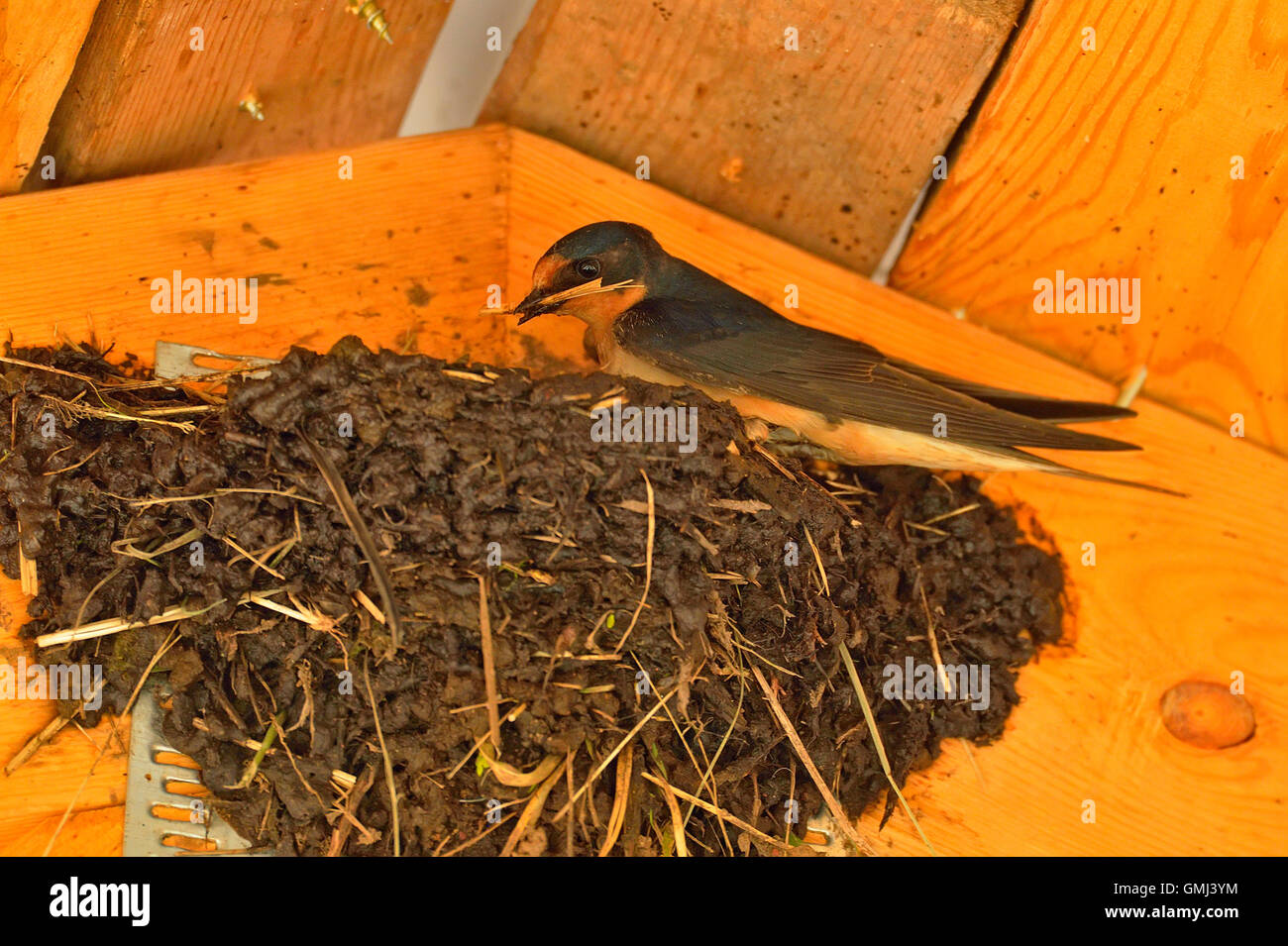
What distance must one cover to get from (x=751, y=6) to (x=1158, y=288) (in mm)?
1201

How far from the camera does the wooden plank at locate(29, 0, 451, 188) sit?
8.43 ft

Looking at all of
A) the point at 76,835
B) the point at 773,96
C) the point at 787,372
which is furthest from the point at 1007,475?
the point at 76,835

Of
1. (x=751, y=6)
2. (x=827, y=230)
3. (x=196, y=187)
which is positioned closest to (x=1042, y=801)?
(x=827, y=230)

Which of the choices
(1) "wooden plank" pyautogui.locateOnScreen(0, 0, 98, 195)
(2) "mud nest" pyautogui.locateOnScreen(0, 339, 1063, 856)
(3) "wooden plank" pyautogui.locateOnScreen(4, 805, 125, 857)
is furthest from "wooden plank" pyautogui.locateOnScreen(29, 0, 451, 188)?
(3) "wooden plank" pyautogui.locateOnScreen(4, 805, 125, 857)

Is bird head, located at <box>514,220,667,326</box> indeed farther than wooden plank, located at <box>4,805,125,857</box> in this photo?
Yes

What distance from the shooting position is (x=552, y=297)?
2.98 m

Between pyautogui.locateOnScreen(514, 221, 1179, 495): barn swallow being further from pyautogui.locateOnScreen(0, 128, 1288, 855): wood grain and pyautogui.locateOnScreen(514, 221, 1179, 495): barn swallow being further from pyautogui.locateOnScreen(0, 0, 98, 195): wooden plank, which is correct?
pyautogui.locateOnScreen(0, 0, 98, 195): wooden plank

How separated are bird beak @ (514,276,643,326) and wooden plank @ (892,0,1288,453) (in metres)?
0.80

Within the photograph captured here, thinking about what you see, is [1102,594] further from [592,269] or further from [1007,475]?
[592,269]

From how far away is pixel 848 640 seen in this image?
2.69m

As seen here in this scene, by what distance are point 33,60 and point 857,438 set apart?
1897mm

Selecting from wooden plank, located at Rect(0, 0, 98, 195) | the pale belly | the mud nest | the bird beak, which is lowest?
the mud nest

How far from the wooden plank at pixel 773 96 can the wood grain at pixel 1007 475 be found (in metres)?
0.10

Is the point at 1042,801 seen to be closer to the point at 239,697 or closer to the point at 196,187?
the point at 239,697
